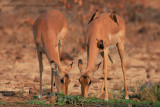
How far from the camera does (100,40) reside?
7.82 meters

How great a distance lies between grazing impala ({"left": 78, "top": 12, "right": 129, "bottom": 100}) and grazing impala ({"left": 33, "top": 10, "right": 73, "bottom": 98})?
417 mm

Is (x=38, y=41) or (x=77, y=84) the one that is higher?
(x=38, y=41)

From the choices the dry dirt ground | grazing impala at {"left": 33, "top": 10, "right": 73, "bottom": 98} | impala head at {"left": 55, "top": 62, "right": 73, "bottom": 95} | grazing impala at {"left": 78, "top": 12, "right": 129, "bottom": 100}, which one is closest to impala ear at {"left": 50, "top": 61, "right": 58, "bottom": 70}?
grazing impala at {"left": 33, "top": 10, "right": 73, "bottom": 98}

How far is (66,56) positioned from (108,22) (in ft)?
17.2

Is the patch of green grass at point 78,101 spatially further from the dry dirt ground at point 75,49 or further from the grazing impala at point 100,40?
the dry dirt ground at point 75,49

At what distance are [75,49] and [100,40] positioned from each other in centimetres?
702

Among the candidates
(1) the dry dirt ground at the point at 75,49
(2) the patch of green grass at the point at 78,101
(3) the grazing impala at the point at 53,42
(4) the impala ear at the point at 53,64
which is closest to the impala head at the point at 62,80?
(3) the grazing impala at the point at 53,42

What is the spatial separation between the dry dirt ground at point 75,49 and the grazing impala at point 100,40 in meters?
1.27

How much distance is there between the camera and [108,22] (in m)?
8.69

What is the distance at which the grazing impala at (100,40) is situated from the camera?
7.25 meters

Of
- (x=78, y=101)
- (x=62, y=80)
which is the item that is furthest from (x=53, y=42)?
(x=78, y=101)

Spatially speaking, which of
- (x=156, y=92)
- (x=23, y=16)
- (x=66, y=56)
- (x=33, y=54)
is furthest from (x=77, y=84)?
(x=23, y=16)

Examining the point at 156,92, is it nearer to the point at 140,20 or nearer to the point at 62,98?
the point at 62,98

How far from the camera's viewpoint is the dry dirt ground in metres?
Result: 10.5
